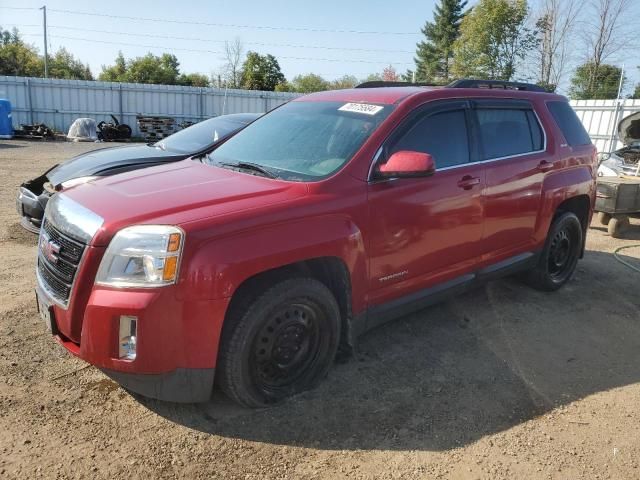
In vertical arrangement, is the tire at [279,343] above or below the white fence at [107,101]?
below

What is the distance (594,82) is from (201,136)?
27.8 metres

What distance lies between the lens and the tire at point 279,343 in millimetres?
2795

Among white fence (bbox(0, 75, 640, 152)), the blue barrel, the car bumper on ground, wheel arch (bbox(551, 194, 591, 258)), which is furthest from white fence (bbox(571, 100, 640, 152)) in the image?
the blue barrel

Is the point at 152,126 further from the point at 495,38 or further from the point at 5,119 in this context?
the point at 495,38

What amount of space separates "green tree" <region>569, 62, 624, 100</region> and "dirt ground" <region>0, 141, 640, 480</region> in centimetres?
2842

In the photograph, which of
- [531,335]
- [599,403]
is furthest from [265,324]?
[531,335]

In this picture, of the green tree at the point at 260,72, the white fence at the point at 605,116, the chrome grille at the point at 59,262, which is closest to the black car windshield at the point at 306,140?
the chrome grille at the point at 59,262

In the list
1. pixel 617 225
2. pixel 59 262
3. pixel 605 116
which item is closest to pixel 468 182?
pixel 59 262

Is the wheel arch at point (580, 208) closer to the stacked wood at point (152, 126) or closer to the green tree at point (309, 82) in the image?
the stacked wood at point (152, 126)

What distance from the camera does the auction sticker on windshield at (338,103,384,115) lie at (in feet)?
11.8

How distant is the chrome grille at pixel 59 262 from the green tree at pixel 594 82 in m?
30.7

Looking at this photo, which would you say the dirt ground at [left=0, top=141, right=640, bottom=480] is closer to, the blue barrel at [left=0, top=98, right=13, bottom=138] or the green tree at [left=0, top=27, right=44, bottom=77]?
the blue barrel at [left=0, top=98, right=13, bottom=138]

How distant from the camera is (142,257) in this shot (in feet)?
8.36

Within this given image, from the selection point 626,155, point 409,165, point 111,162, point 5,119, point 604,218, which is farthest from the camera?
point 5,119
